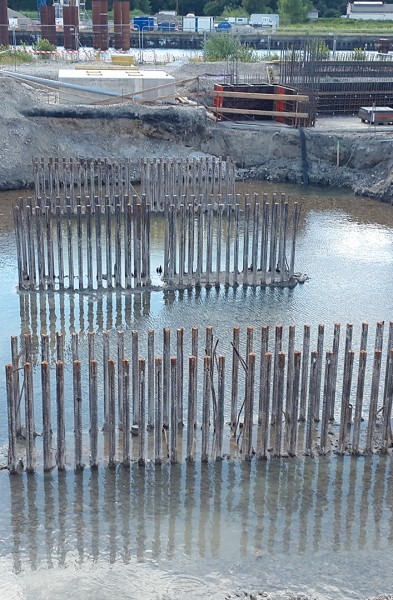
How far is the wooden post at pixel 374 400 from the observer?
1473 centimetres

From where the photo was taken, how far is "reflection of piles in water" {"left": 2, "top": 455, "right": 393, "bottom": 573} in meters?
12.8

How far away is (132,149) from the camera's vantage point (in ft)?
123

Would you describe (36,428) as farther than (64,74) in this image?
No

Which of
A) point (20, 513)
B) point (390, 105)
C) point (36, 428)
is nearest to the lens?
point (20, 513)

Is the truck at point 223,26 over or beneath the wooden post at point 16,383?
over

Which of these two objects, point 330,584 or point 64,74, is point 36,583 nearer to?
point 330,584

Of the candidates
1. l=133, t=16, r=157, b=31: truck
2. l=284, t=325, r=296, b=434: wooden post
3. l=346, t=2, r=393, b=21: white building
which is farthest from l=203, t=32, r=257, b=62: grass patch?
l=284, t=325, r=296, b=434: wooden post

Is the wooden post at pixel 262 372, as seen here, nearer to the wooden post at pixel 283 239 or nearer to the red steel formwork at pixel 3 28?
the wooden post at pixel 283 239

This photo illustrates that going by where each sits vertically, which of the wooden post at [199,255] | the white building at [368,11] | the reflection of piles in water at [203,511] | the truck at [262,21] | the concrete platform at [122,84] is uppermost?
the white building at [368,11]

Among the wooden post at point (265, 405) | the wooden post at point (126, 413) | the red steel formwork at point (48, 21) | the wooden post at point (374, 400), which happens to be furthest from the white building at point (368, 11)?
the wooden post at point (126, 413)

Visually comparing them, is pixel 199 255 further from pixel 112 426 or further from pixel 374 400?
pixel 112 426

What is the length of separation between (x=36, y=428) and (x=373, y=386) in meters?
5.89

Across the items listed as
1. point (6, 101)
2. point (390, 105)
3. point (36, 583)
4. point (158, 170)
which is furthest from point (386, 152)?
point (36, 583)

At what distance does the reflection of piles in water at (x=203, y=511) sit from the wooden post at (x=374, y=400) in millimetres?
336
